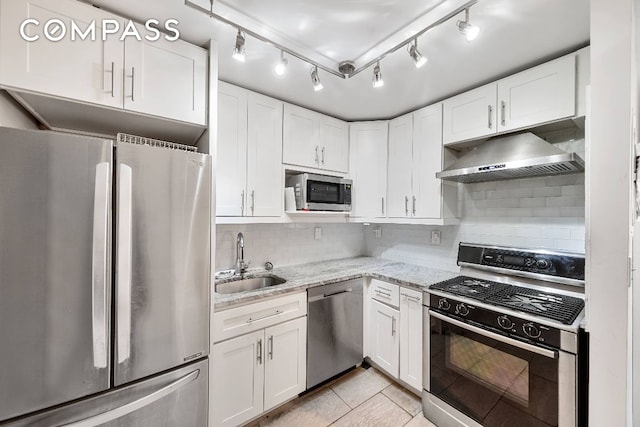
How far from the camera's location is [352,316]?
228cm

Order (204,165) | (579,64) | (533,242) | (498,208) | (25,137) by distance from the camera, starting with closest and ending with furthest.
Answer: (25,137), (204,165), (579,64), (533,242), (498,208)

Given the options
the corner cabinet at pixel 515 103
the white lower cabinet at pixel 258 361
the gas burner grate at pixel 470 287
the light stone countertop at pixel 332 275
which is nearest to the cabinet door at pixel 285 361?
the white lower cabinet at pixel 258 361

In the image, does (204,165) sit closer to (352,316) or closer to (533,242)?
(352,316)

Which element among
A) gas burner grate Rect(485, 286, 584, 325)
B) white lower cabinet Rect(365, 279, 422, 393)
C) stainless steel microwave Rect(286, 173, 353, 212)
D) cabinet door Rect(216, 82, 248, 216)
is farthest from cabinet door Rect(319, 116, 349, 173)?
gas burner grate Rect(485, 286, 584, 325)

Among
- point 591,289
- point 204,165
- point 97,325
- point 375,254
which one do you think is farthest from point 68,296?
point 375,254

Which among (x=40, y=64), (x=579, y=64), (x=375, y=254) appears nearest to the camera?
(x=40, y=64)

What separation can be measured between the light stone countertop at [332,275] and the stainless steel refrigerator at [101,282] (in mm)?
342

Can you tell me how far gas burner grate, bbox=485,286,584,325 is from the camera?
1.38 meters

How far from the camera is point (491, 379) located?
156 cm

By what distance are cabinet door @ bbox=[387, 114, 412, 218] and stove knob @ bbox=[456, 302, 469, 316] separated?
0.97 m

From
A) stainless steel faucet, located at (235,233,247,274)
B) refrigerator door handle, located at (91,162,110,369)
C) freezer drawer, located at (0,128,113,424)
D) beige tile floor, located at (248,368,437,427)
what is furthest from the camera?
stainless steel faucet, located at (235,233,247,274)

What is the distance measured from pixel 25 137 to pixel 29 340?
799 millimetres

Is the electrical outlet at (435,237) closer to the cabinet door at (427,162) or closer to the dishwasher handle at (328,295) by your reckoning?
the cabinet door at (427,162)

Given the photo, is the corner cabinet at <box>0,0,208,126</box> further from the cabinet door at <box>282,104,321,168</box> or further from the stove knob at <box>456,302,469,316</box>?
the stove knob at <box>456,302,469,316</box>
